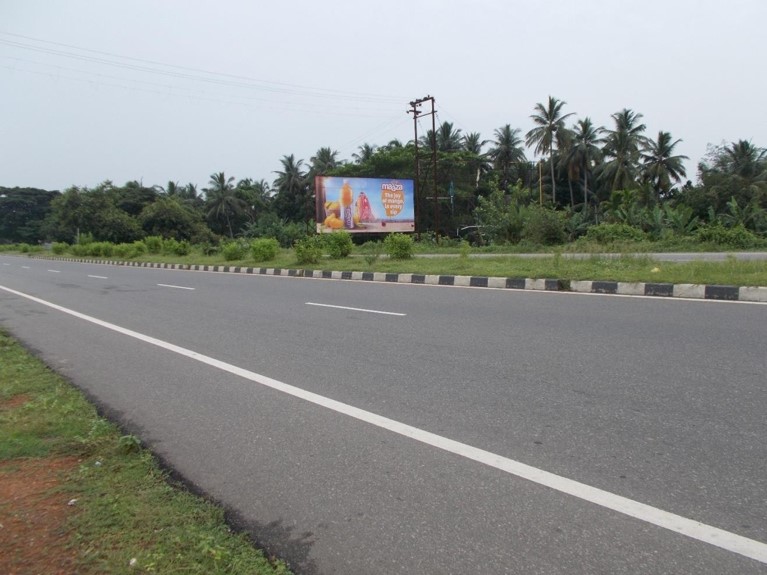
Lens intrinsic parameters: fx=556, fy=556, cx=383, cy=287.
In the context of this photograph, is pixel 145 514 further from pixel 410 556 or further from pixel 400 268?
pixel 400 268

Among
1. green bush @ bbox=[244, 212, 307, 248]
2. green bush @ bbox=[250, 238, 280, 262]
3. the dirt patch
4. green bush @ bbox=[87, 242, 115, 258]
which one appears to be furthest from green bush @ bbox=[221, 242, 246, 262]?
the dirt patch

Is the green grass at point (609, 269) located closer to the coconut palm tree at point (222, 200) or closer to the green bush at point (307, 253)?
the green bush at point (307, 253)

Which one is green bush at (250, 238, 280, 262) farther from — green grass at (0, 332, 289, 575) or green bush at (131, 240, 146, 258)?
green grass at (0, 332, 289, 575)

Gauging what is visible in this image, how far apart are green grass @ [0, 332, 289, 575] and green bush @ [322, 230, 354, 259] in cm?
1542

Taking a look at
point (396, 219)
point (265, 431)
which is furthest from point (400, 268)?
point (396, 219)

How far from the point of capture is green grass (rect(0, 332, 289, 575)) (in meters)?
2.17

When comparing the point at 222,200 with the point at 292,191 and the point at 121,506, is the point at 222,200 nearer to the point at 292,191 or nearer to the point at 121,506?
the point at 292,191

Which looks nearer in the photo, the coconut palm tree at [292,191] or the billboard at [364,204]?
the billboard at [364,204]

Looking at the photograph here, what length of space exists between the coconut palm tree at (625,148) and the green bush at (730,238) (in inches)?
983

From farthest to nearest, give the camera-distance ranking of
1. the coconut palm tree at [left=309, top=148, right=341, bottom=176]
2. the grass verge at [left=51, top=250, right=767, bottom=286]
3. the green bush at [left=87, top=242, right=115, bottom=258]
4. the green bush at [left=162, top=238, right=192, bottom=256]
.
A: the coconut palm tree at [left=309, top=148, right=341, bottom=176] → the green bush at [left=87, top=242, right=115, bottom=258] → the green bush at [left=162, top=238, right=192, bottom=256] → the grass verge at [left=51, top=250, right=767, bottom=286]

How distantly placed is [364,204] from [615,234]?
1343cm

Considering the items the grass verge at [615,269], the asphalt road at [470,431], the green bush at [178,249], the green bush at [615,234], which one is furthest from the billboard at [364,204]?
the asphalt road at [470,431]

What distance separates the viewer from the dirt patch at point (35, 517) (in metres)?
2.18

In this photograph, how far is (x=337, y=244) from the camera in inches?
765
